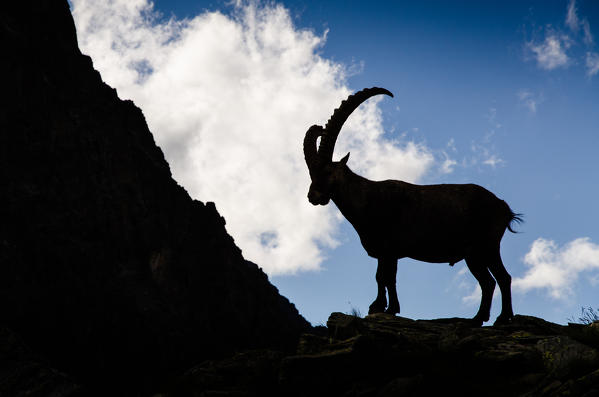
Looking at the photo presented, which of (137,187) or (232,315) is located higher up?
(137,187)

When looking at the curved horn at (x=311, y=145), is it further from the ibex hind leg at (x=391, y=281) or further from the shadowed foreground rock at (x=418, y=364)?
the shadowed foreground rock at (x=418, y=364)

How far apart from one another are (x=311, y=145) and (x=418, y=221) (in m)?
2.66

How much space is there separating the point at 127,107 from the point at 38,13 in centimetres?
4054

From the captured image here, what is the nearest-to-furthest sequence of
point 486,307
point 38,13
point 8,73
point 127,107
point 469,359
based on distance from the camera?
point 469,359, point 486,307, point 8,73, point 38,13, point 127,107

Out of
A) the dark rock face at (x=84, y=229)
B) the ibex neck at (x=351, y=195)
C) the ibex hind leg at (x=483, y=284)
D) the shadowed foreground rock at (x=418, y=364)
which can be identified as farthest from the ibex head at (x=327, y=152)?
the dark rock face at (x=84, y=229)

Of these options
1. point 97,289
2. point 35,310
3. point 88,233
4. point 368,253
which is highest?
point 88,233

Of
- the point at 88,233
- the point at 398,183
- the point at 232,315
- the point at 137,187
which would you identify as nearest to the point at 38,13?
the point at 137,187

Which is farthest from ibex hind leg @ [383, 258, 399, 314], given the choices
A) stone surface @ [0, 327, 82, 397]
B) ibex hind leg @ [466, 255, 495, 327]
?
stone surface @ [0, 327, 82, 397]

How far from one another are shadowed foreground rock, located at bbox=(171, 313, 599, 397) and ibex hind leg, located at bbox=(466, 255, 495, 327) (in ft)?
1.44

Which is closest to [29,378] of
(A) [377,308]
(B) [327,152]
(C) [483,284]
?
(A) [377,308]

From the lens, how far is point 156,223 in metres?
160

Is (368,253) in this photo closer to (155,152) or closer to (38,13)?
(38,13)

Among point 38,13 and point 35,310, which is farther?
point 38,13

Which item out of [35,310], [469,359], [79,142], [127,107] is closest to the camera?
[469,359]
